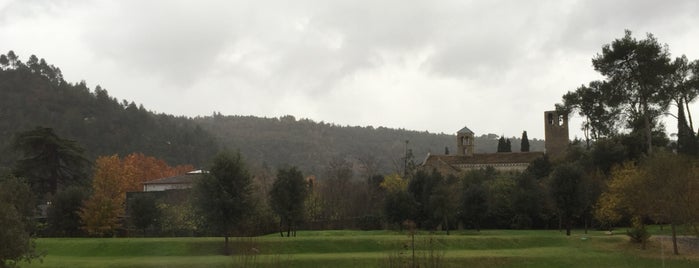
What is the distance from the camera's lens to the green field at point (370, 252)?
28.2 m

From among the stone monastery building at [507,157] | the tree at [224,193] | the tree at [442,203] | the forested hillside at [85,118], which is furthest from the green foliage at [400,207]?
the forested hillside at [85,118]

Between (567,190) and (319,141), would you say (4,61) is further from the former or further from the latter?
(567,190)

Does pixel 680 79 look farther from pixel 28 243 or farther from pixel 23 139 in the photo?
pixel 23 139

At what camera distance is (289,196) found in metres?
45.2

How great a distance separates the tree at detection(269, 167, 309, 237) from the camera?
4512 centimetres

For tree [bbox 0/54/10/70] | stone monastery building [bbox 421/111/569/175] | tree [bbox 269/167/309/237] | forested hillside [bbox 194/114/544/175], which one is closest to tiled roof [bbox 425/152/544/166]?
stone monastery building [bbox 421/111/569/175]

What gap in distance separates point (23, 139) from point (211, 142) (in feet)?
253

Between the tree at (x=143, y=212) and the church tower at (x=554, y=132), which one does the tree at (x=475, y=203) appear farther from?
the church tower at (x=554, y=132)

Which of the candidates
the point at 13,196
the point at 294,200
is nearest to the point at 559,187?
the point at 294,200

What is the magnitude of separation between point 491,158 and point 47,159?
4534 cm

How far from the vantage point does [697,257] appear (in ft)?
103

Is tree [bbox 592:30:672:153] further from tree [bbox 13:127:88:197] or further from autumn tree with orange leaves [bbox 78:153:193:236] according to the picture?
tree [bbox 13:127:88:197]

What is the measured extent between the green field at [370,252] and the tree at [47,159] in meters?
24.8

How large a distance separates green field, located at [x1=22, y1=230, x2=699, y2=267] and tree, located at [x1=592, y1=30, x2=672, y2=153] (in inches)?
713
